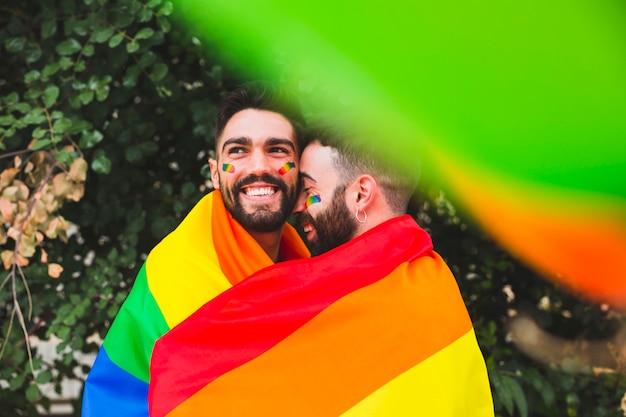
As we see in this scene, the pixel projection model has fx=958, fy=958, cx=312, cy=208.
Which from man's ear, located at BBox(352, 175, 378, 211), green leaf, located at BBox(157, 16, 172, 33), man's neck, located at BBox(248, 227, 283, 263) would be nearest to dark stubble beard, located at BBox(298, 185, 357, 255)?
man's ear, located at BBox(352, 175, 378, 211)

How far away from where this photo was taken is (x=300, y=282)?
6.56ft

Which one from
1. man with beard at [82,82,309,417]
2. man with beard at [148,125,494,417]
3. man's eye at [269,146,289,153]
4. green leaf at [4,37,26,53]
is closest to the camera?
man with beard at [148,125,494,417]

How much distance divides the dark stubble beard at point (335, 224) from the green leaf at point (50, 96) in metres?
1.08

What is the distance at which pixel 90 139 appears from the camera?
285 cm

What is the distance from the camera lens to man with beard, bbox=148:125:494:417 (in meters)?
1.91

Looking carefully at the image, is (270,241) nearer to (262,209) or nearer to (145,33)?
(262,209)

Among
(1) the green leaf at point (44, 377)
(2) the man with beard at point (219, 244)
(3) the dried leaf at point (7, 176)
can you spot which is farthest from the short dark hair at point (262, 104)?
(1) the green leaf at point (44, 377)

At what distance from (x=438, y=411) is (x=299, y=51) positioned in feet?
4.16

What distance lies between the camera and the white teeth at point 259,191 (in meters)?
2.32

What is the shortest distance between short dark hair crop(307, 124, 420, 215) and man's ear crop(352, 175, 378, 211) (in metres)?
0.01

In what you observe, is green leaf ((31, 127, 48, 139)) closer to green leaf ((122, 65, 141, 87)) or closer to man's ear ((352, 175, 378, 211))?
green leaf ((122, 65, 141, 87))

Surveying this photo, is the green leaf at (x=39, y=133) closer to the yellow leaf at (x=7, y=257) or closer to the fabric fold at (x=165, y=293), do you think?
the yellow leaf at (x=7, y=257)

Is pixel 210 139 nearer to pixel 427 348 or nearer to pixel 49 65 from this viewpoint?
pixel 49 65

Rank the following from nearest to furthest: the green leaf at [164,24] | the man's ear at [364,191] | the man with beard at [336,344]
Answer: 1. the man with beard at [336,344]
2. the man's ear at [364,191]
3. the green leaf at [164,24]
